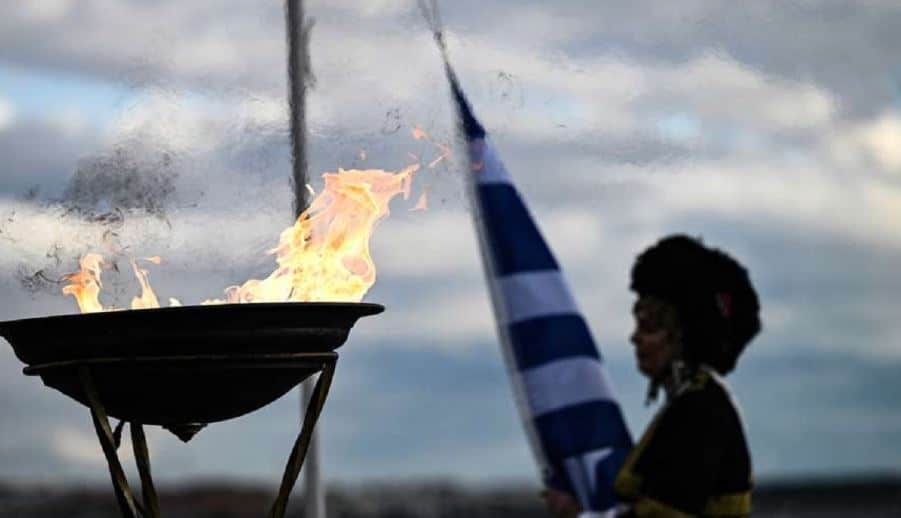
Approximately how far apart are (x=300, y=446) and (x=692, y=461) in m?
2.92

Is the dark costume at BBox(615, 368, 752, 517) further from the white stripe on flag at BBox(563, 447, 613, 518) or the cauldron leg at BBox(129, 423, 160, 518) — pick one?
the cauldron leg at BBox(129, 423, 160, 518)

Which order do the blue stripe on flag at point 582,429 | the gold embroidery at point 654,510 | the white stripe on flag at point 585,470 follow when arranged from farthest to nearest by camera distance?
the blue stripe on flag at point 582,429 → the white stripe on flag at point 585,470 → the gold embroidery at point 654,510

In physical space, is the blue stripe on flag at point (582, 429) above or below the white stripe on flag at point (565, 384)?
below

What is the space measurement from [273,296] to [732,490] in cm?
331

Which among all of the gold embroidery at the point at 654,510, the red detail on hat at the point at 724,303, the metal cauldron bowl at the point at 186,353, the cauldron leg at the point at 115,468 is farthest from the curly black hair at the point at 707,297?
the cauldron leg at the point at 115,468

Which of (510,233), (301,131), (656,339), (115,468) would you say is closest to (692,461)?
(656,339)

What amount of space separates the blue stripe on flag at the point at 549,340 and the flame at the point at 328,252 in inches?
68.4

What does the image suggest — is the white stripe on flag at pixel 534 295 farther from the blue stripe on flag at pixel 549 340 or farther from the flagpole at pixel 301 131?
the flagpole at pixel 301 131

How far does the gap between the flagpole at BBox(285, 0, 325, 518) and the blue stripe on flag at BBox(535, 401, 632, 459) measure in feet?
13.3

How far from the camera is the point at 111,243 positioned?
8586 mm

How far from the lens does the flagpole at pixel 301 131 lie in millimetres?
11227

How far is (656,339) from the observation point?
5.39m

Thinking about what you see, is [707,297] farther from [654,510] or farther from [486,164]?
[486,164]

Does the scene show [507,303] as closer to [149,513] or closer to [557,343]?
[557,343]
